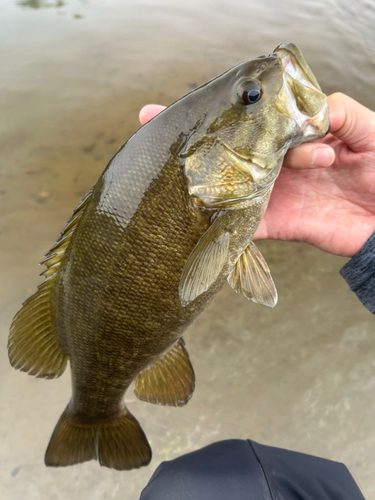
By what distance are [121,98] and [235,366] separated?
3.24 metres

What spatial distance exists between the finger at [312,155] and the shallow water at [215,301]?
145cm

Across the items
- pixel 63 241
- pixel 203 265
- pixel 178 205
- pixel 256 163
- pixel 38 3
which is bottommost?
pixel 38 3

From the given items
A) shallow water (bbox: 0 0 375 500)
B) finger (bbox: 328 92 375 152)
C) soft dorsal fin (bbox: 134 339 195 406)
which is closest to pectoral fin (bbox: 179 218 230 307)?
soft dorsal fin (bbox: 134 339 195 406)

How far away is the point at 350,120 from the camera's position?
160 centimetres

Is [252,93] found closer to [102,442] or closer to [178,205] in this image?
[178,205]

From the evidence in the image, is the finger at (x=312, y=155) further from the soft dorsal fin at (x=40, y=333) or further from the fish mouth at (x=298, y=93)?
the soft dorsal fin at (x=40, y=333)

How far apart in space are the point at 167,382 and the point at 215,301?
1001 millimetres

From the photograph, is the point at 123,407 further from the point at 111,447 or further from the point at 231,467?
the point at 231,467

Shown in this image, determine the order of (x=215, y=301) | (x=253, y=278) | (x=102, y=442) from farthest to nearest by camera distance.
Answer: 1. (x=215, y=301)
2. (x=102, y=442)
3. (x=253, y=278)

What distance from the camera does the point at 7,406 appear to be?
7.41ft

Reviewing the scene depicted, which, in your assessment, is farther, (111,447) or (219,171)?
(111,447)

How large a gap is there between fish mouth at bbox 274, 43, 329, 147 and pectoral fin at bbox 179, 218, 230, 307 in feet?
1.65

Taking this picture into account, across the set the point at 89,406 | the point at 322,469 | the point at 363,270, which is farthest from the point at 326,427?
the point at 89,406

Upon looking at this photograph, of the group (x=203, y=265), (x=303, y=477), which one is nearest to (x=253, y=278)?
(x=203, y=265)
